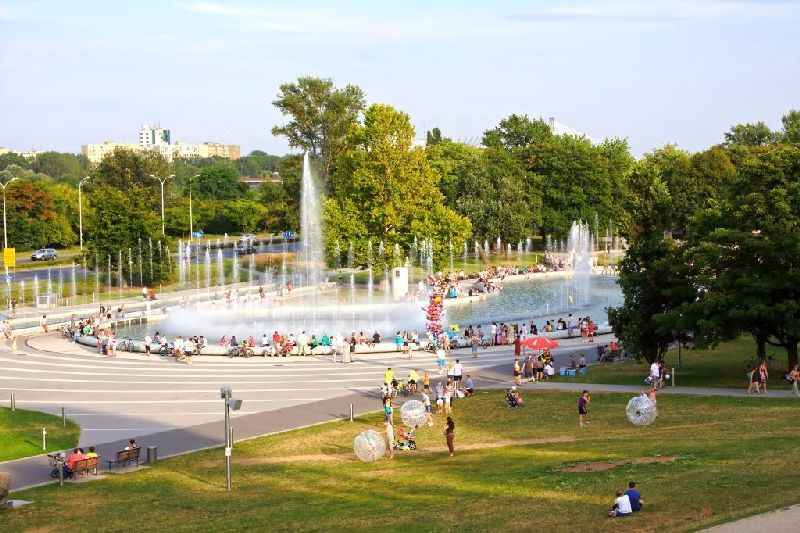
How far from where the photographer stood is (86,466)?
28.6 meters

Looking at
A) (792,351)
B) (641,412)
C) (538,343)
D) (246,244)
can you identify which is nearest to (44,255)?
(246,244)

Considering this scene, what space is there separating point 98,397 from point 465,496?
22.2 metres

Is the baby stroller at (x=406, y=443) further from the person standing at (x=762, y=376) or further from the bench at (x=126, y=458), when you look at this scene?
the person standing at (x=762, y=376)

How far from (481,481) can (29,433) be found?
55.6 feet

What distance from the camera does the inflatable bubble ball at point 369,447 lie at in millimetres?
28703

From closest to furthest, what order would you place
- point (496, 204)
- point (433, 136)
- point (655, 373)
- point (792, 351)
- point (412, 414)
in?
point (412, 414) < point (792, 351) < point (655, 373) < point (496, 204) < point (433, 136)

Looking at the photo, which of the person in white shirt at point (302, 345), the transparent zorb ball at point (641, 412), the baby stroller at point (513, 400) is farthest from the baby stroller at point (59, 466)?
the person in white shirt at point (302, 345)

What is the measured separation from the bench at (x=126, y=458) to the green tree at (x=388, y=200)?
49425 millimetres

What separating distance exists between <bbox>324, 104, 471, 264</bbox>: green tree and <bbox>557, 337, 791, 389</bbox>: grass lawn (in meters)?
31.5

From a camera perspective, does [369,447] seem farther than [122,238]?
No

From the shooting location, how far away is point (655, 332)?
40.2 meters

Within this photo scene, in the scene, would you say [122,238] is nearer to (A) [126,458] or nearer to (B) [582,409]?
(A) [126,458]

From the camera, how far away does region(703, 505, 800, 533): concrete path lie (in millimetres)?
17625

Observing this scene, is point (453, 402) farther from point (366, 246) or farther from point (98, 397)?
point (366, 246)
